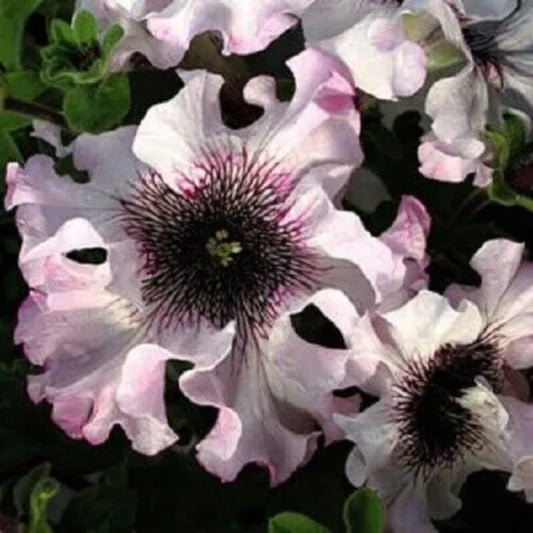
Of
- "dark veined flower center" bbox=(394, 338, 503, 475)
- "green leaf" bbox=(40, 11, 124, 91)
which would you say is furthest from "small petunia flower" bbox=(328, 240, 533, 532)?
"green leaf" bbox=(40, 11, 124, 91)

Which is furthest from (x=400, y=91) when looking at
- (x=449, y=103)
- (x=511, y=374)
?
(x=511, y=374)

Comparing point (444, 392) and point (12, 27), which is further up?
point (12, 27)

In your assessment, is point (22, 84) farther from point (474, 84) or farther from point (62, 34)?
point (474, 84)

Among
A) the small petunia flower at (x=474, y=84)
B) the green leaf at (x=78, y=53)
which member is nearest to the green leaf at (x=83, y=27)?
the green leaf at (x=78, y=53)

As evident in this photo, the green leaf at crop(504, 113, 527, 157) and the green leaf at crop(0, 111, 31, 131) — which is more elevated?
the green leaf at crop(504, 113, 527, 157)

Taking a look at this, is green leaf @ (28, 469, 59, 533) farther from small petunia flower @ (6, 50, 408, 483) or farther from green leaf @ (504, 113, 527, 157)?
green leaf @ (504, 113, 527, 157)

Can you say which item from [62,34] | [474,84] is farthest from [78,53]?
[474,84]
